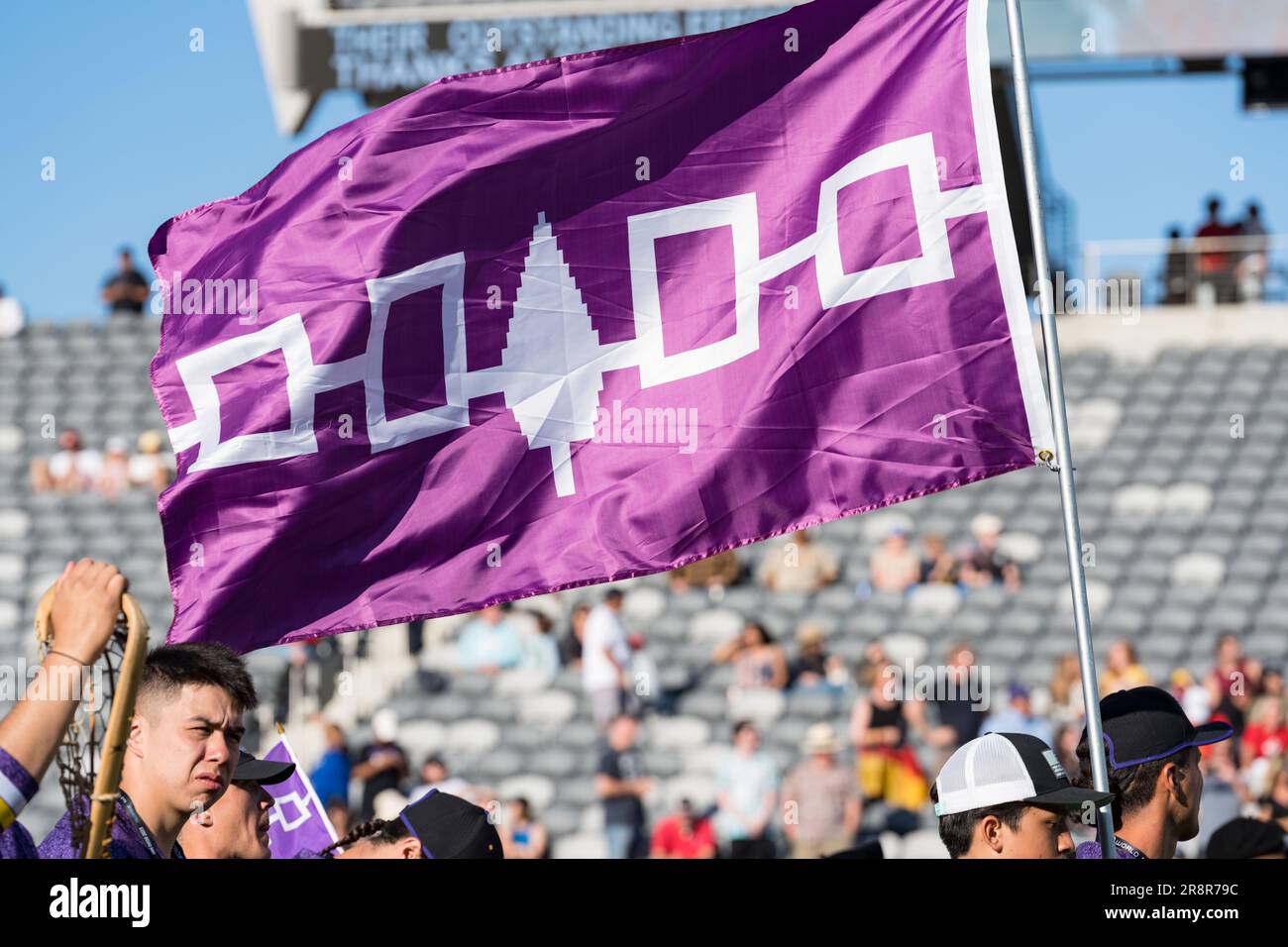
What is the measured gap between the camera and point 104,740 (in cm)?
230

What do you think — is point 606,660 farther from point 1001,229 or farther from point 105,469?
point 1001,229

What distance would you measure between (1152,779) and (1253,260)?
1425cm

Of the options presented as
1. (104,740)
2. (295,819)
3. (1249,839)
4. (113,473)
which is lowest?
(1249,839)

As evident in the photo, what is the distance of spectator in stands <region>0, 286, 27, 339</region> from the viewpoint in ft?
59.6

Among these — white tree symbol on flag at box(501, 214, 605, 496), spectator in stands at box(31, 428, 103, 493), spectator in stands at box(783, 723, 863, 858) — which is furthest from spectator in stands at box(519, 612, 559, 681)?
white tree symbol on flag at box(501, 214, 605, 496)

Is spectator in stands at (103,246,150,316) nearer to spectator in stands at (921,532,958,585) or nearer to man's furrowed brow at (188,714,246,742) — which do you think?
spectator in stands at (921,532,958,585)

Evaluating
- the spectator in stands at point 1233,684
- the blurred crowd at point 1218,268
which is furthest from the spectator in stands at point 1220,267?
the spectator in stands at point 1233,684

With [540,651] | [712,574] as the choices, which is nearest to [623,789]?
[540,651]

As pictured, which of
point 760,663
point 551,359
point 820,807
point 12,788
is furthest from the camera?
point 760,663

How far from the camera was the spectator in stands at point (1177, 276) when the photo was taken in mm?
17047

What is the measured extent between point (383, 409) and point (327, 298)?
0.33 m

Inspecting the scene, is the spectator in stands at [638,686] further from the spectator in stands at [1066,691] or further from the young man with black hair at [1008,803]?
the young man with black hair at [1008,803]
